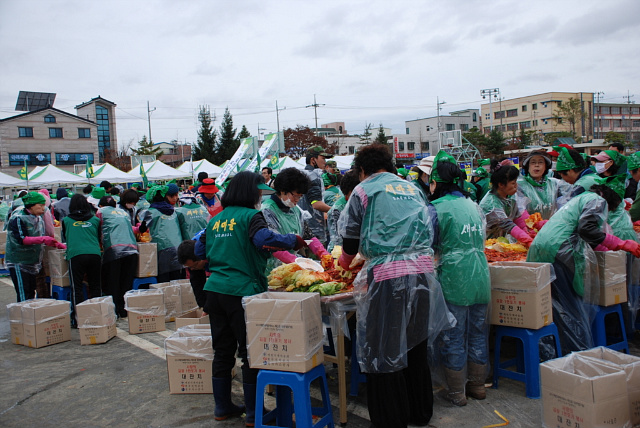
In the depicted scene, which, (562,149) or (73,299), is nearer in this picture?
(562,149)

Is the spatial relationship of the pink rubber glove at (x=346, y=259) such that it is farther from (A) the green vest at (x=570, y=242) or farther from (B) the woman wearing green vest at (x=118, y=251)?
(B) the woman wearing green vest at (x=118, y=251)

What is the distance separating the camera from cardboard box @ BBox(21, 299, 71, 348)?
5.77 metres

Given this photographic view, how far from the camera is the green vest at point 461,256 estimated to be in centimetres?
361

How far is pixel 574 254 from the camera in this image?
412 centimetres

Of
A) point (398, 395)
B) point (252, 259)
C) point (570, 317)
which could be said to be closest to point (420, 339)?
point (398, 395)

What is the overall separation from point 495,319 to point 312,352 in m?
1.76

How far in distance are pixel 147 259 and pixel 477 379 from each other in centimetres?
495

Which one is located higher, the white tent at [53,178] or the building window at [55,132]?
the building window at [55,132]

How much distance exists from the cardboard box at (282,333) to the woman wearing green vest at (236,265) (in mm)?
327

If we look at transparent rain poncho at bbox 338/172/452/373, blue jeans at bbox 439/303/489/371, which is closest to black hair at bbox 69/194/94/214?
transparent rain poncho at bbox 338/172/452/373

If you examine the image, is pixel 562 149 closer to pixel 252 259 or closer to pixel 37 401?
pixel 252 259

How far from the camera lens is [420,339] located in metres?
3.20

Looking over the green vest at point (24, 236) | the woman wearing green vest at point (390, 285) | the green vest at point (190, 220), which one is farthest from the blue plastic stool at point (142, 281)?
the woman wearing green vest at point (390, 285)

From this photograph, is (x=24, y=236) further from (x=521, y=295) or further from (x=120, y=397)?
(x=521, y=295)
